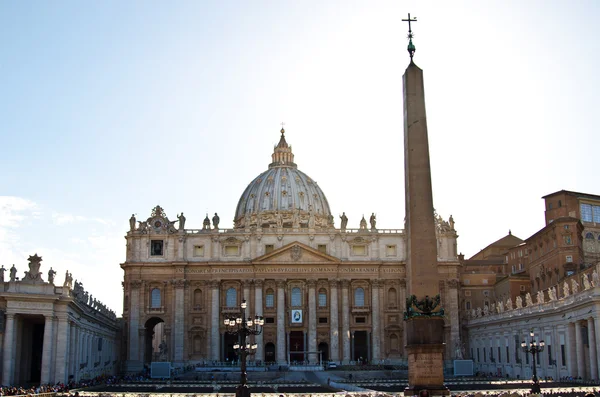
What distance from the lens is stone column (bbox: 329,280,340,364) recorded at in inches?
3322

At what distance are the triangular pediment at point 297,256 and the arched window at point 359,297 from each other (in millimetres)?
Answer: 4289

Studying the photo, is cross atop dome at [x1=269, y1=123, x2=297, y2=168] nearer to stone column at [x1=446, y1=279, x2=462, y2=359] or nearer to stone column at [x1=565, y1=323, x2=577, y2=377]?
stone column at [x1=446, y1=279, x2=462, y2=359]

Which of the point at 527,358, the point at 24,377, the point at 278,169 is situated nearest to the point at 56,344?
the point at 24,377

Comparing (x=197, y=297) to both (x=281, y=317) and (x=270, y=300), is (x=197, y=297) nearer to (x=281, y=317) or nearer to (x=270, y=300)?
(x=270, y=300)

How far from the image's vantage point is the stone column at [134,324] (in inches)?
3246

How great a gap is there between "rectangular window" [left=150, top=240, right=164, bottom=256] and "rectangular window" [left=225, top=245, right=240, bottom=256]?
275 inches

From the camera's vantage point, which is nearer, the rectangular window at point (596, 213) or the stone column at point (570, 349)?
the stone column at point (570, 349)

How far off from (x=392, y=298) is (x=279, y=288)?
12.3 m

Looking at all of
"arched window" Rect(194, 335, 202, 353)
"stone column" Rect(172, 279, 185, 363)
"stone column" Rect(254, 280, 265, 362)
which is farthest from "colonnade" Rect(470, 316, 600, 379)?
"stone column" Rect(172, 279, 185, 363)

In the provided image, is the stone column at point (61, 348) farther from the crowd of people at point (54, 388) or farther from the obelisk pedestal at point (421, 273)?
the obelisk pedestal at point (421, 273)

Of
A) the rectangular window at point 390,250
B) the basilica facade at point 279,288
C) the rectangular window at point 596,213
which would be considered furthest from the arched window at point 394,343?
the rectangular window at point 596,213

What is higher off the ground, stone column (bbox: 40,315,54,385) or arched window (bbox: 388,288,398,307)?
arched window (bbox: 388,288,398,307)

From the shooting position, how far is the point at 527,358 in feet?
202

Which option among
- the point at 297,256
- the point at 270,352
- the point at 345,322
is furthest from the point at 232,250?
the point at 345,322
